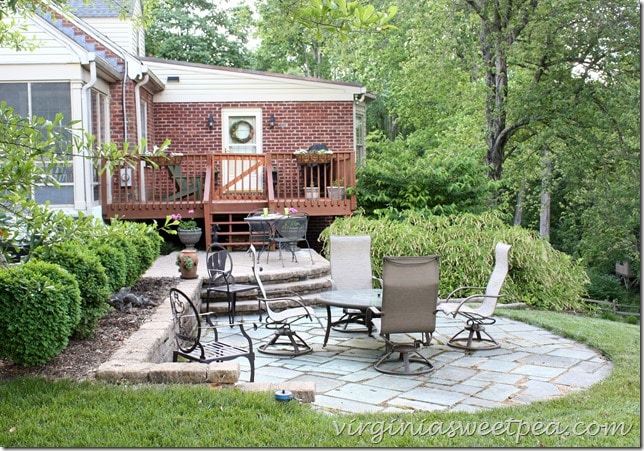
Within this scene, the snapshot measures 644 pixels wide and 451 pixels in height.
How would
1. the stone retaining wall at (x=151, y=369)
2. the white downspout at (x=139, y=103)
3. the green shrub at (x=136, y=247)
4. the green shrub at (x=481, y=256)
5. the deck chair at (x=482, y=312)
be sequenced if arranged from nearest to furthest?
the stone retaining wall at (x=151, y=369) → the green shrub at (x=136, y=247) → the deck chair at (x=482, y=312) → the green shrub at (x=481, y=256) → the white downspout at (x=139, y=103)

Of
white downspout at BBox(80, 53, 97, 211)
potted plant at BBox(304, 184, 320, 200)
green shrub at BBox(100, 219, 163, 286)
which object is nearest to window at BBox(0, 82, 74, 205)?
white downspout at BBox(80, 53, 97, 211)

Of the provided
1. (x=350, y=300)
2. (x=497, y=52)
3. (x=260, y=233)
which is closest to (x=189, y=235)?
(x=260, y=233)

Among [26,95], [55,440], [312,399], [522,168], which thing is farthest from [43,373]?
[522,168]

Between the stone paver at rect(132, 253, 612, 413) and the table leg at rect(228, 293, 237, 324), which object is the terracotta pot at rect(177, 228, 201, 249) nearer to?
the table leg at rect(228, 293, 237, 324)

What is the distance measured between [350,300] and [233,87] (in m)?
9.21

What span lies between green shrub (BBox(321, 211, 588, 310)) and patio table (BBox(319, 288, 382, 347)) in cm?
313

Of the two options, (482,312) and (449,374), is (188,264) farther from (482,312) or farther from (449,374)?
(449,374)

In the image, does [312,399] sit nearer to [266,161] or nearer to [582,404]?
[582,404]

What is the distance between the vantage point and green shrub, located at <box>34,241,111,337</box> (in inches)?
223

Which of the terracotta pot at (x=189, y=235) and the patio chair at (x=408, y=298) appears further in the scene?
the terracotta pot at (x=189, y=235)

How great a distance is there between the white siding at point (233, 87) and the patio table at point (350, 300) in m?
8.35

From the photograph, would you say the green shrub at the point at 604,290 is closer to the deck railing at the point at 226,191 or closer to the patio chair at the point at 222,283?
the deck railing at the point at 226,191

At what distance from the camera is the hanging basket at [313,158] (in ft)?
42.6

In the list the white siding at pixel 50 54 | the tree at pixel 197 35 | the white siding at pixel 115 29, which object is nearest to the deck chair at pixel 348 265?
the white siding at pixel 50 54
